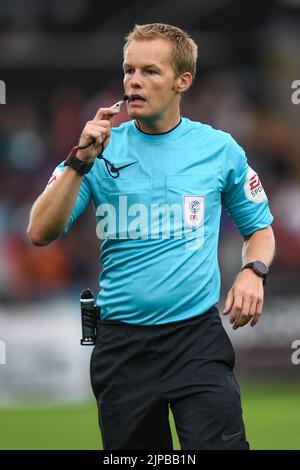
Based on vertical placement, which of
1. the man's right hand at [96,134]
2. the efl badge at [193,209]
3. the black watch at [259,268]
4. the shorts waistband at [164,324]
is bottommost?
the shorts waistband at [164,324]

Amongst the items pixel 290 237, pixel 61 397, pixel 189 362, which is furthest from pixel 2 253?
pixel 189 362

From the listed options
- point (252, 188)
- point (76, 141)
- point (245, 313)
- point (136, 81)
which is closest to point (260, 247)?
point (252, 188)

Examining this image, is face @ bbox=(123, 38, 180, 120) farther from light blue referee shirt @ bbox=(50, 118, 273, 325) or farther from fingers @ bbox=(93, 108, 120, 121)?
fingers @ bbox=(93, 108, 120, 121)

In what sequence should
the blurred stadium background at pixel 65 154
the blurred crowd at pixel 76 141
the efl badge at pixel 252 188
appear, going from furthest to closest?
the blurred crowd at pixel 76 141 → the blurred stadium background at pixel 65 154 → the efl badge at pixel 252 188

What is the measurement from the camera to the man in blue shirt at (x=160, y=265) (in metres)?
5.91

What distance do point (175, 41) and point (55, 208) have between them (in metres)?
1.06

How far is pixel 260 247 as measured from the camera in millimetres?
6270

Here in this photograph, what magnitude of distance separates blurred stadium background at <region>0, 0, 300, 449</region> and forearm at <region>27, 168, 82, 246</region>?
17.8 ft

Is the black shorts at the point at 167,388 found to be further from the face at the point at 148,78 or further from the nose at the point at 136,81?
the nose at the point at 136,81

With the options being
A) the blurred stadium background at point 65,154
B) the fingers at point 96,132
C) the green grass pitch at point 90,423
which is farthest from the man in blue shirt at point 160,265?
the blurred stadium background at point 65,154

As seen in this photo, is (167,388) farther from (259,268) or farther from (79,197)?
(79,197)

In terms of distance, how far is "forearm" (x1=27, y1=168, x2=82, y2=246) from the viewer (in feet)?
19.0

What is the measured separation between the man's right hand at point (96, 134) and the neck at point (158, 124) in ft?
1.47
